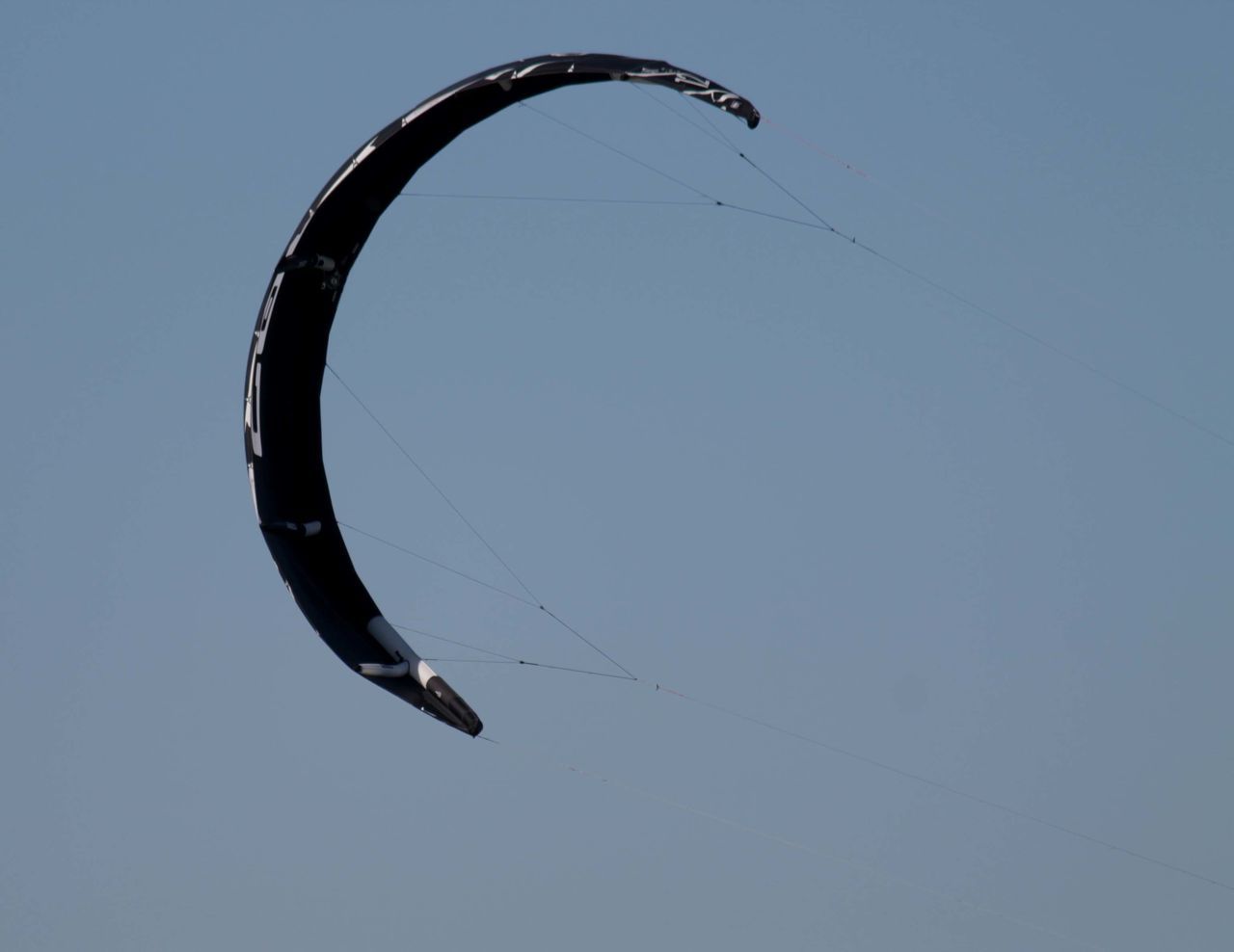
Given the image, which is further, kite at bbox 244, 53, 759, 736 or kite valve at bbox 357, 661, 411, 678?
kite valve at bbox 357, 661, 411, 678

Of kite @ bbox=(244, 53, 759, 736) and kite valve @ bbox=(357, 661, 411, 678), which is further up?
kite @ bbox=(244, 53, 759, 736)

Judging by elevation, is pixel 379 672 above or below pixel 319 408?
below

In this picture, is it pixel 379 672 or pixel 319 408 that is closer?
pixel 379 672

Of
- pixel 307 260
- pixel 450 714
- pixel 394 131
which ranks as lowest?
pixel 450 714

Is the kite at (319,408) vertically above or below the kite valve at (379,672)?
above

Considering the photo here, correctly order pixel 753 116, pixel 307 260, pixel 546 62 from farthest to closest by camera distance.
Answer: pixel 307 260, pixel 546 62, pixel 753 116

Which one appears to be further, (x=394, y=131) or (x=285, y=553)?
(x=285, y=553)

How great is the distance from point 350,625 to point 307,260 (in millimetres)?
6441

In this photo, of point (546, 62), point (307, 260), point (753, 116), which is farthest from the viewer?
point (307, 260)

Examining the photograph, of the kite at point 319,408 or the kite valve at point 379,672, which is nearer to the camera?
the kite at point 319,408

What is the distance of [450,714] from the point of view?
38.0 m

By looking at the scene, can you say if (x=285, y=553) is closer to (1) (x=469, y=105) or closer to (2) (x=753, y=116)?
(1) (x=469, y=105)

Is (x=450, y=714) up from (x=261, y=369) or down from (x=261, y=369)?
down

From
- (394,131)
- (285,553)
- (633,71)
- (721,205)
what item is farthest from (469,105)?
(285,553)
